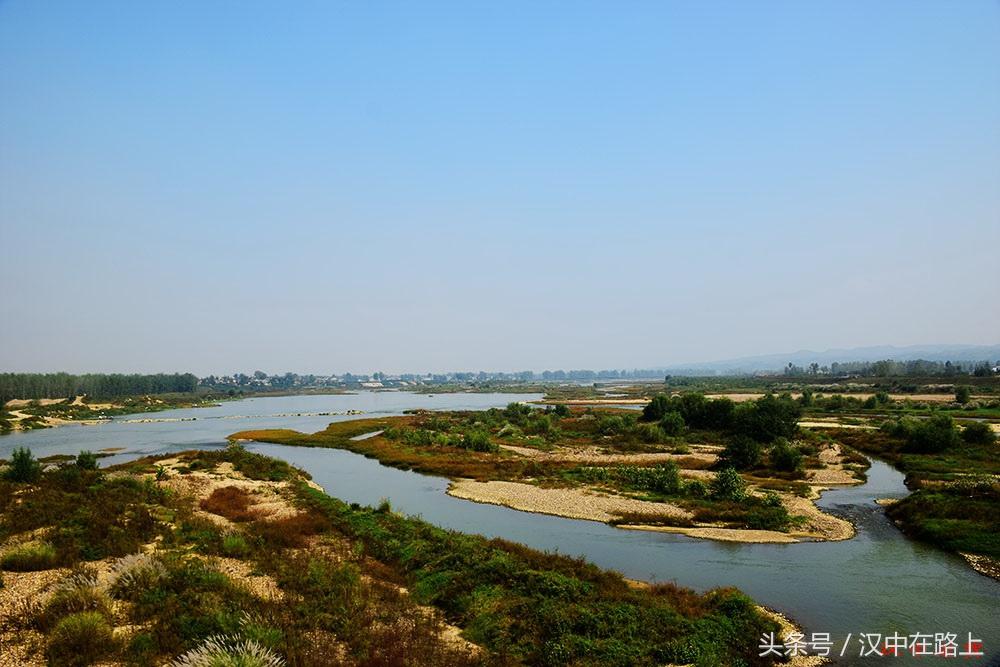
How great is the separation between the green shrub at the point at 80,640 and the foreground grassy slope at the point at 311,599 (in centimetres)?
4

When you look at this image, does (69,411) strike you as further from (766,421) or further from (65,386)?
(766,421)

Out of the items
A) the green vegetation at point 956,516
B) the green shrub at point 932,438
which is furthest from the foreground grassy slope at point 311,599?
the green shrub at point 932,438

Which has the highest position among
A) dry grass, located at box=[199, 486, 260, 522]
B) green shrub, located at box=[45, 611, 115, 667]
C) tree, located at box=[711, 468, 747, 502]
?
green shrub, located at box=[45, 611, 115, 667]

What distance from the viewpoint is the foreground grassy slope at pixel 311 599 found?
13773 millimetres

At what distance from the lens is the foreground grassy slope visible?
13.8 m

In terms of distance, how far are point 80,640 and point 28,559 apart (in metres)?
7.62

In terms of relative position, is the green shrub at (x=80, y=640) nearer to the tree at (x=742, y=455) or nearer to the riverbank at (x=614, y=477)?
the riverbank at (x=614, y=477)

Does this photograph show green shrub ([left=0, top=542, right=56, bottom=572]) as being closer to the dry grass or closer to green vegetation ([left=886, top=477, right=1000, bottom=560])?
the dry grass

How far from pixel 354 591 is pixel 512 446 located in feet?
168

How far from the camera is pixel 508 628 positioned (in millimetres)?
17094

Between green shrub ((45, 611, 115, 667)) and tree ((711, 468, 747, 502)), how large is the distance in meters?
34.4

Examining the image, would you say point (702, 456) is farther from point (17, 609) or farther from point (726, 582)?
point (17, 609)

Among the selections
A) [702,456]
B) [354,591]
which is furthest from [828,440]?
[354,591]

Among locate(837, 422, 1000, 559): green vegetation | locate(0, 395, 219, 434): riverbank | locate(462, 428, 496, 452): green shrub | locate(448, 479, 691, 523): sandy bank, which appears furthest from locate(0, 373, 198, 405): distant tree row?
locate(837, 422, 1000, 559): green vegetation
